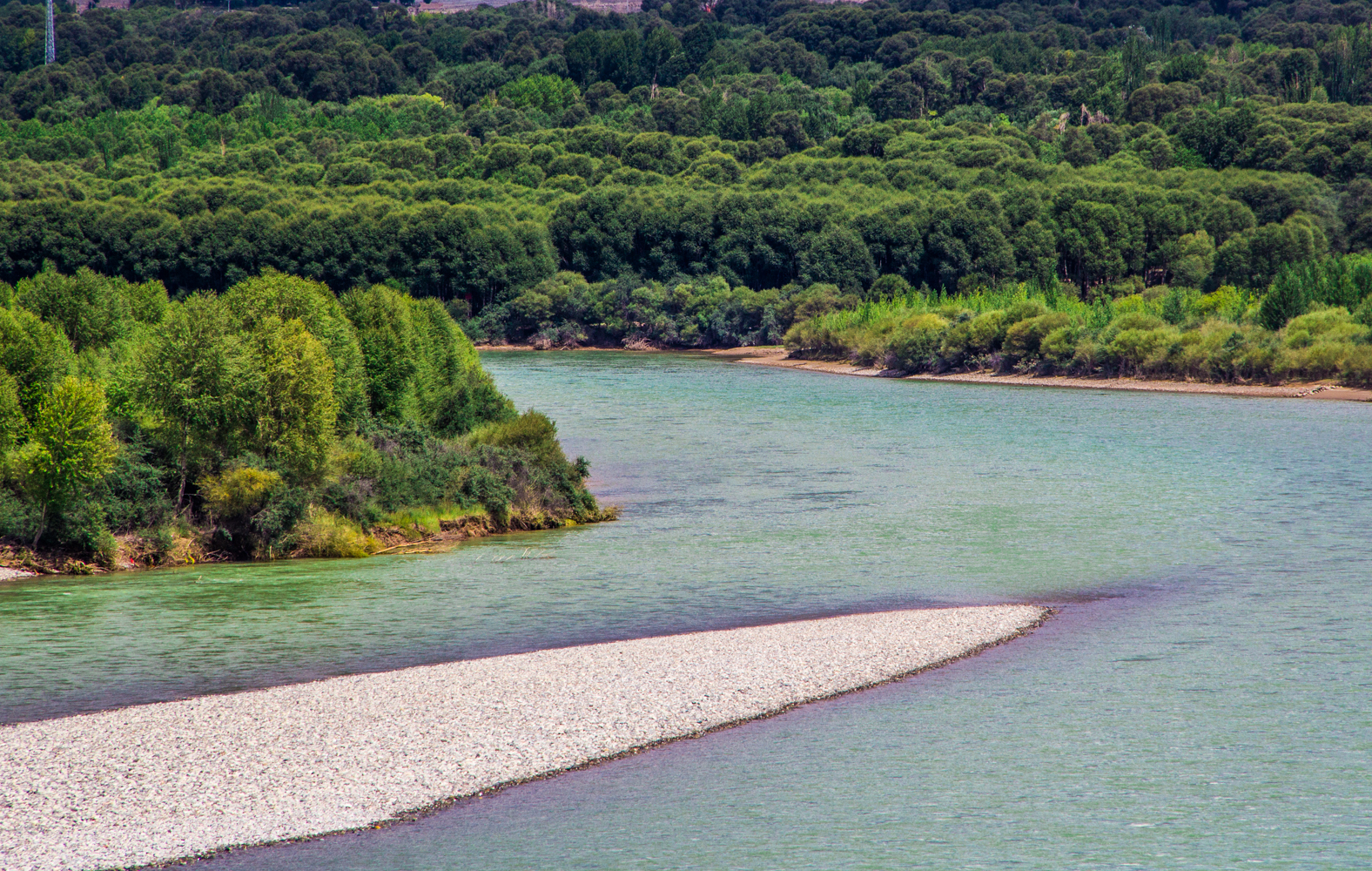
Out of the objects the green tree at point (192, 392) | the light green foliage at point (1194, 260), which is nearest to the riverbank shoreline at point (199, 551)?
the green tree at point (192, 392)

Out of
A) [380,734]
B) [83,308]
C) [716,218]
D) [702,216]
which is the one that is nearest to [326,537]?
[380,734]

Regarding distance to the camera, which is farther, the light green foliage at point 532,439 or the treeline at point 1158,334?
the treeline at point 1158,334

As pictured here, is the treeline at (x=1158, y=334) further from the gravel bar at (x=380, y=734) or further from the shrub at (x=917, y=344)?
the gravel bar at (x=380, y=734)

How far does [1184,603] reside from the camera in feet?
105

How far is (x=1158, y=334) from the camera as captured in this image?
90.8m

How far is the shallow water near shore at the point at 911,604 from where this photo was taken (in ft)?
60.0

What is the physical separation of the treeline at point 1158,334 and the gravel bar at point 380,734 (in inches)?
2451

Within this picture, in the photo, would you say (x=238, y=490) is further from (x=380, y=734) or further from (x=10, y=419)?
(x=380, y=734)

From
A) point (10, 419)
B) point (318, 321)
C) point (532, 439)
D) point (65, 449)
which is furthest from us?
Answer: point (532, 439)

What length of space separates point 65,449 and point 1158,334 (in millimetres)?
73288

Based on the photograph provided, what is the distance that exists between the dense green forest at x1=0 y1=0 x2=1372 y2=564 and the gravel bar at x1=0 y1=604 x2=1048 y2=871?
47.3 ft

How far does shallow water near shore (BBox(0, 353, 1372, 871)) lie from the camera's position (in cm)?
1830

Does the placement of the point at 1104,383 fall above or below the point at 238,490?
above

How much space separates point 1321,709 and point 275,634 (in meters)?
20.4
